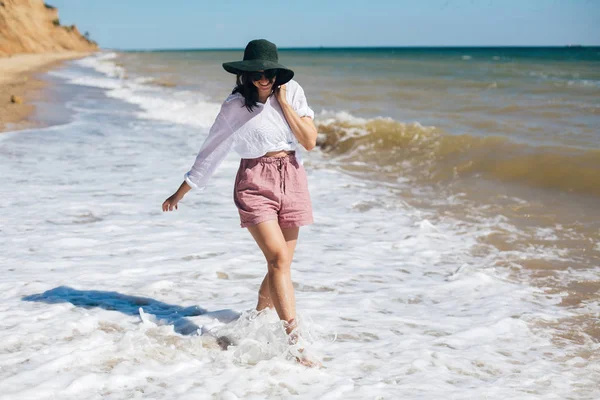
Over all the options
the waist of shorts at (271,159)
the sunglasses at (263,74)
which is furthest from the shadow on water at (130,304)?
the sunglasses at (263,74)

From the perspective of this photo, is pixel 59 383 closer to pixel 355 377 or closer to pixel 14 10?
pixel 355 377

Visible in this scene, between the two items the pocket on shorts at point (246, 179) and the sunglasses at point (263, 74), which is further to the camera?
the pocket on shorts at point (246, 179)

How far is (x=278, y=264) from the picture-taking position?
3.48 meters

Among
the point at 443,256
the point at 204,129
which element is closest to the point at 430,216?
the point at 443,256

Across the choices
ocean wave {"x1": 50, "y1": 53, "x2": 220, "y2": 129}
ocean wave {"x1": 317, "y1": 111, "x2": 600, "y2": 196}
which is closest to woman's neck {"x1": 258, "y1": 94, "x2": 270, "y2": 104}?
ocean wave {"x1": 317, "y1": 111, "x2": 600, "y2": 196}

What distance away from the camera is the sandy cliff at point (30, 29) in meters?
57.0

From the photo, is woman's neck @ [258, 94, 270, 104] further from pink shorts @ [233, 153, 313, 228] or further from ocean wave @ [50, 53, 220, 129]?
ocean wave @ [50, 53, 220, 129]

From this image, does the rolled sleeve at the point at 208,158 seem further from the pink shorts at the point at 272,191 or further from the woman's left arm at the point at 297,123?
the woman's left arm at the point at 297,123

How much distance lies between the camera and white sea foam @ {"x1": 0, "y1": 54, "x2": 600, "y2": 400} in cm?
343

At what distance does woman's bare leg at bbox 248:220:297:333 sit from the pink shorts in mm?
60

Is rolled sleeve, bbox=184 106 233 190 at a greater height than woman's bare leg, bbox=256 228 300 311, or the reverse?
rolled sleeve, bbox=184 106 233 190

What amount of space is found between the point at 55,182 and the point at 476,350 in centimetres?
637

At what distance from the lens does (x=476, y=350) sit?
4023 millimetres

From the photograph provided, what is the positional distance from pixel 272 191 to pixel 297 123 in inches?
16.4
